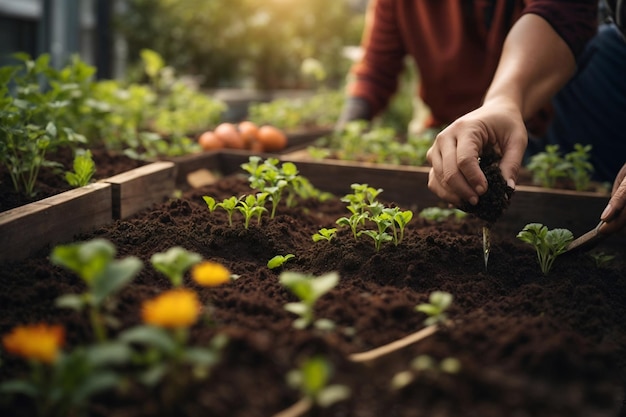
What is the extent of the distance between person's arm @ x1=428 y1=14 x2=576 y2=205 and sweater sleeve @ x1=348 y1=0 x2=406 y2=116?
1918 millimetres

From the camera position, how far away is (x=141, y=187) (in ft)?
8.65

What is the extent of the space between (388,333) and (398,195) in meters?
1.68

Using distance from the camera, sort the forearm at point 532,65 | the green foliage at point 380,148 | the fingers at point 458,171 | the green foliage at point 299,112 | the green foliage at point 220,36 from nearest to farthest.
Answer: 1. the fingers at point 458,171
2. the forearm at point 532,65
3. the green foliage at point 380,148
4. the green foliage at point 299,112
5. the green foliage at point 220,36

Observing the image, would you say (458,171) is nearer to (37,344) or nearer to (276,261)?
(276,261)

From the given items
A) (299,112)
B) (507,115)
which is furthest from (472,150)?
(299,112)

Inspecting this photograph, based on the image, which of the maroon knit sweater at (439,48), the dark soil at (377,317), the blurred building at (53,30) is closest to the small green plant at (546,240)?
the dark soil at (377,317)

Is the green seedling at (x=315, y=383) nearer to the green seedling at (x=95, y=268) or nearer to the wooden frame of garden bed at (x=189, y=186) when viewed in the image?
the green seedling at (x=95, y=268)

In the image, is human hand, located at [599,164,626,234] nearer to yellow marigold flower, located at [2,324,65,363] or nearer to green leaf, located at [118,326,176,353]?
green leaf, located at [118,326,176,353]

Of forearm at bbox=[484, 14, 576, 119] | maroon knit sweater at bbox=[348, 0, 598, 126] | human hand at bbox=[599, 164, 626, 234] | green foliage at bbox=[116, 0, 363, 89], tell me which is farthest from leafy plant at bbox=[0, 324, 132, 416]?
green foliage at bbox=[116, 0, 363, 89]

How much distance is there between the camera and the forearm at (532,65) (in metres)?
2.61

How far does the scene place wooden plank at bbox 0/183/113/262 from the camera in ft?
6.15

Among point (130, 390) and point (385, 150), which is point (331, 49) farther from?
point (130, 390)

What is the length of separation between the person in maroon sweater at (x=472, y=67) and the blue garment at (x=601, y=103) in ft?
0.91

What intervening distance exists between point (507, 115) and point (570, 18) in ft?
2.86
